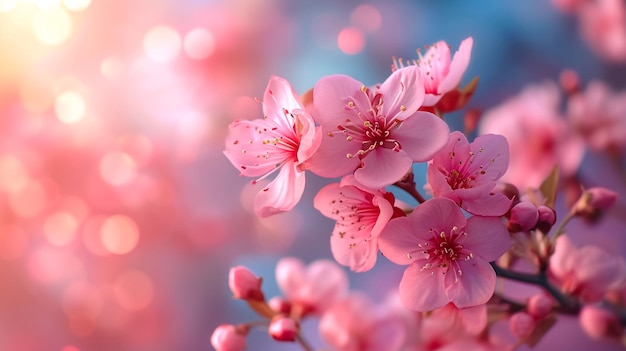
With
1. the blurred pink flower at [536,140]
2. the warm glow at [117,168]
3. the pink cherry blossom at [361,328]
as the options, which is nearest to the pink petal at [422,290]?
the pink cherry blossom at [361,328]

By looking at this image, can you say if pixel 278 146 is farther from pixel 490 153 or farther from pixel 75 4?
pixel 75 4

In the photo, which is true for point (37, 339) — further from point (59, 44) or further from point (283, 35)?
→ point (283, 35)

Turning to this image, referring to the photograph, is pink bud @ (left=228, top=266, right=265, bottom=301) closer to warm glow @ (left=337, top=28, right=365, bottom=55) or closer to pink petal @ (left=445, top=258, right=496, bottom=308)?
pink petal @ (left=445, top=258, right=496, bottom=308)

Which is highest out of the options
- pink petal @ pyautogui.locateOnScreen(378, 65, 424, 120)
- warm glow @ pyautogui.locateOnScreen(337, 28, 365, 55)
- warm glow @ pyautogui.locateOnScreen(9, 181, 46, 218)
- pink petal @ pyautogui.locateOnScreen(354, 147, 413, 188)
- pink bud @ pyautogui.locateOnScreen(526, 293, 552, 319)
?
warm glow @ pyautogui.locateOnScreen(337, 28, 365, 55)

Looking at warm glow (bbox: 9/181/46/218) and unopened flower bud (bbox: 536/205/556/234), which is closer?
unopened flower bud (bbox: 536/205/556/234)

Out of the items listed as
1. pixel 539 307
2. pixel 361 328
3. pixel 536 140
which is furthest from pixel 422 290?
pixel 536 140

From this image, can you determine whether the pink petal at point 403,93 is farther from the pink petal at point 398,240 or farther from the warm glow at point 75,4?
the warm glow at point 75,4

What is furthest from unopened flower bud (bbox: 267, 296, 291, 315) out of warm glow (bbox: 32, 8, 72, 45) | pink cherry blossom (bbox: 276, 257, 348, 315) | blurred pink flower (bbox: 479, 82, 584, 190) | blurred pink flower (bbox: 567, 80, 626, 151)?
warm glow (bbox: 32, 8, 72, 45)
